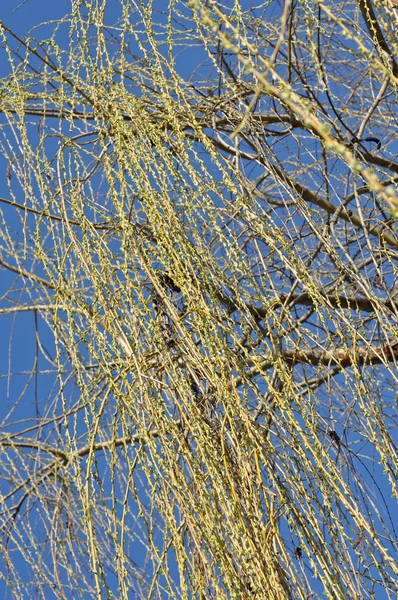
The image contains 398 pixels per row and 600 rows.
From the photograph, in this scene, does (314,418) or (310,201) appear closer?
(314,418)

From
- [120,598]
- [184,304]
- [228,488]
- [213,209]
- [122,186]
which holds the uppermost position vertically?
[122,186]

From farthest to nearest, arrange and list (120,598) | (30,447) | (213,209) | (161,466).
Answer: (30,447), (213,209), (161,466), (120,598)

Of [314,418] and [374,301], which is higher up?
[374,301]

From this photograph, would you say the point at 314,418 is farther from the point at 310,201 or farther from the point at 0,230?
the point at 310,201

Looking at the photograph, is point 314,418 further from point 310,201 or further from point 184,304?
point 310,201

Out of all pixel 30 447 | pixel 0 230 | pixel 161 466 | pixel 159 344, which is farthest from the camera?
pixel 30 447

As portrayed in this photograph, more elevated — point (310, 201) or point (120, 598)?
point (310, 201)

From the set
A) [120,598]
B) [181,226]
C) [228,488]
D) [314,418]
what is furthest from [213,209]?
[120,598]

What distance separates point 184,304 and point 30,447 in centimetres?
140

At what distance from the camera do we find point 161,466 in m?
1.82

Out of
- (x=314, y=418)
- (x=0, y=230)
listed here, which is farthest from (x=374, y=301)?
(x=0, y=230)

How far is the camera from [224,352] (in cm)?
190

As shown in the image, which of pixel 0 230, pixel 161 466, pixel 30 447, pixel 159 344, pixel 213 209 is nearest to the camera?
pixel 161 466

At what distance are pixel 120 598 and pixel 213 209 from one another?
887 millimetres
